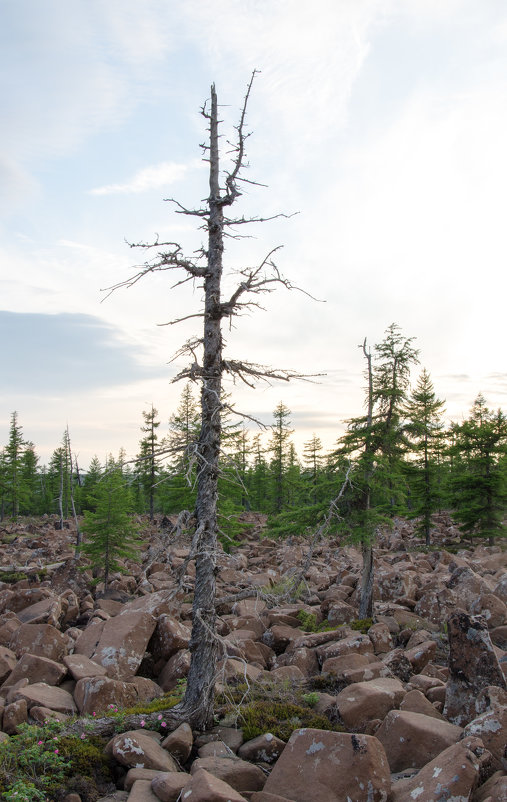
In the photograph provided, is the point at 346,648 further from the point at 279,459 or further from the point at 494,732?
the point at 279,459

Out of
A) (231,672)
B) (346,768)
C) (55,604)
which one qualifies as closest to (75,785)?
(346,768)

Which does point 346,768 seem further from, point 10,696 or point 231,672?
point 10,696

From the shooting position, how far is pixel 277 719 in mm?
8531

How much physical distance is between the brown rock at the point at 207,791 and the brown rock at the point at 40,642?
7.52 meters

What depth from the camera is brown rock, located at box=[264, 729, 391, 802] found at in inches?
236

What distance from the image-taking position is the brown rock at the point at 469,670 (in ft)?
26.1

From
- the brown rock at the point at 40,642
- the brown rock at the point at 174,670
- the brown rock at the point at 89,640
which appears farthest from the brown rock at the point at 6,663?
the brown rock at the point at 174,670

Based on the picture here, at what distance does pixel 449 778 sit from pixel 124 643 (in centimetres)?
816

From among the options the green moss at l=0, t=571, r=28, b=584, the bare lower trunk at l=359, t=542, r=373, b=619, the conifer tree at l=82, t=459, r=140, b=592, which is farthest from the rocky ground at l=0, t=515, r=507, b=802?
the green moss at l=0, t=571, r=28, b=584

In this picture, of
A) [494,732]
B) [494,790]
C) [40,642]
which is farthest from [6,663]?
[494,790]

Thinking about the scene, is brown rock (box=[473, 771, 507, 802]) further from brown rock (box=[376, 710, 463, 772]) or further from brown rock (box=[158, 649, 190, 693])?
brown rock (box=[158, 649, 190, 693])

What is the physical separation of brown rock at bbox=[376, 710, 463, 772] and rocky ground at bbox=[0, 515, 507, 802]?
2 centimetres

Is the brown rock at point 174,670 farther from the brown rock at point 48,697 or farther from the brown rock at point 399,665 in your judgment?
the brown rock at point 399,665

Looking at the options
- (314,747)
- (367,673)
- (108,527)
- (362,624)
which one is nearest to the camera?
(314,747)
